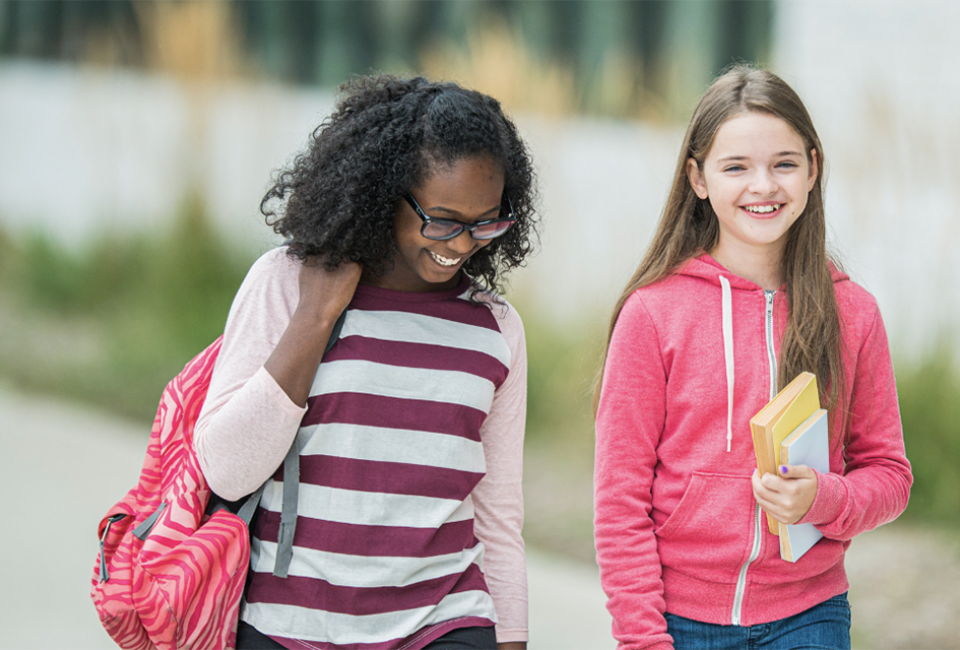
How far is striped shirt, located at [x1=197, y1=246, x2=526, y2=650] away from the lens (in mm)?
1804

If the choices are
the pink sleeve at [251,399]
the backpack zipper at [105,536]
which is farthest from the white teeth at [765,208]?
the backpack zipper at [105,536]

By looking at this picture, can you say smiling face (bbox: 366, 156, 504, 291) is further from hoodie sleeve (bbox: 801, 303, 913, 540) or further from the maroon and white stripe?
hoodie sleeve (bbox: 801, 303, 913, 540)

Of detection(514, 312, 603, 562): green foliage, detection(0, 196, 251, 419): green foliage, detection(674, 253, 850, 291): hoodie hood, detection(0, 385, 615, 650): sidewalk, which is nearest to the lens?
detection(674, 253, 850, 291): hoodie hood

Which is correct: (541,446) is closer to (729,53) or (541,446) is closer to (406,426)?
(729,53)

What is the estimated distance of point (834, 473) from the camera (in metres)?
1.94

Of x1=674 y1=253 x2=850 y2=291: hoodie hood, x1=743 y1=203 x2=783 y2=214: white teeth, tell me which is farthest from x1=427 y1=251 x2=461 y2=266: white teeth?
x1=743 y1=203 x2=783 y2=214: white teeth

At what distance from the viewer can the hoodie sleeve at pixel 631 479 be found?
189cm

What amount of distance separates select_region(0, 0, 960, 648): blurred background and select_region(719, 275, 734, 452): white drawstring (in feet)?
6.50

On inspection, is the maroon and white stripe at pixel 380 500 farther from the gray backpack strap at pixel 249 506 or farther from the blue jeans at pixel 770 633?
the blue jeans at pixel 770 633

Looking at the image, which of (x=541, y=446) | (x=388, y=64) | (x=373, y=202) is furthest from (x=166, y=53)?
(x=373, y=202)

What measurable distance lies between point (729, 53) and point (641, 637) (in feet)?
12.2

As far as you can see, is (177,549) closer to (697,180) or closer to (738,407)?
(738,407)

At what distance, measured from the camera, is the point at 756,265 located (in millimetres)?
2080

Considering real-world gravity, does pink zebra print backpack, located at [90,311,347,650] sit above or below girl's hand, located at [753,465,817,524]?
below
